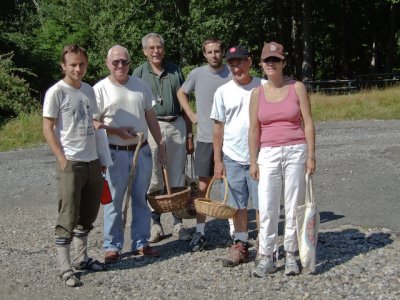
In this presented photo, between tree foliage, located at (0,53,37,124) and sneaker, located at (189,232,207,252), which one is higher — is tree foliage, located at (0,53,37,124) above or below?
above

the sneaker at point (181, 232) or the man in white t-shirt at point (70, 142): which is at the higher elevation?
the man in white t-shirt at point (70, 142)

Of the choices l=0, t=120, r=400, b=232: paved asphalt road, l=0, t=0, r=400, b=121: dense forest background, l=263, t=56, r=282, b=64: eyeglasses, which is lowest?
l=0, t=120, r=400, b=232: paved asphalt road

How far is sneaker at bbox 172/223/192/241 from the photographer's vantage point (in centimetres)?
681

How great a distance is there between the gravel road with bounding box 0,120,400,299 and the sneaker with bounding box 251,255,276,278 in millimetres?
73

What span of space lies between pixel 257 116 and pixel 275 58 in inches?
19.6

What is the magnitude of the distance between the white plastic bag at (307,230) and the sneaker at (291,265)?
67 mm

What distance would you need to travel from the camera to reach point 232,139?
5988 millimetres

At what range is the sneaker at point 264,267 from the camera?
17.8 feet

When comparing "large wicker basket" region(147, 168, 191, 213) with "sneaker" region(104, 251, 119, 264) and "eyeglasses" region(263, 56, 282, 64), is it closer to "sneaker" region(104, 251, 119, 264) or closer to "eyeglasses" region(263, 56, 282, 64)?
"sneaker" region(104, 251, 119, 264)

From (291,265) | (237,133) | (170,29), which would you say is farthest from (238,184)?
(170,29)

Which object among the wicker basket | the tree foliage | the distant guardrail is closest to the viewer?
the wicker basket

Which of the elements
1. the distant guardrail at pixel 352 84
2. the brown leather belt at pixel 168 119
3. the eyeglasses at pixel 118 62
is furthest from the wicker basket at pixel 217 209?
the distant guardrail at pixel 352 84

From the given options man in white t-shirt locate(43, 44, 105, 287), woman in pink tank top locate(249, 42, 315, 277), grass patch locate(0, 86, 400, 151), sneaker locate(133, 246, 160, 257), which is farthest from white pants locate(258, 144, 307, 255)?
grass patch locate(0, 86, 400, 151)

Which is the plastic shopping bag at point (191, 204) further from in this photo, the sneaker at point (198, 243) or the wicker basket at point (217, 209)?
the wicker basket at point (217, 209)
